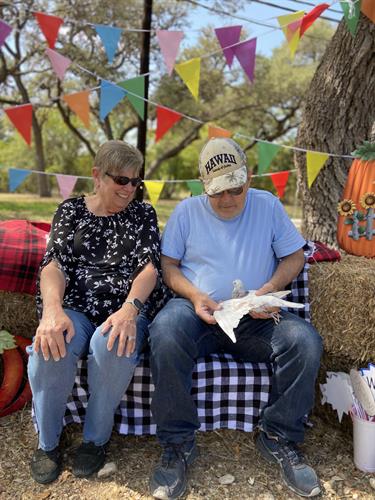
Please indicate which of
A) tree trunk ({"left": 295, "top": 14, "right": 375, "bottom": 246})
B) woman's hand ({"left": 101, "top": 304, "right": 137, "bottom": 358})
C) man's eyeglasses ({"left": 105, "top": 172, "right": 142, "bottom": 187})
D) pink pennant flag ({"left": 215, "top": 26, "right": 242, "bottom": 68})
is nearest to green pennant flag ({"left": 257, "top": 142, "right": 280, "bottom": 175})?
tree trunk ({"left": 295, "top": 14, "right": 375, "bottom": 246})

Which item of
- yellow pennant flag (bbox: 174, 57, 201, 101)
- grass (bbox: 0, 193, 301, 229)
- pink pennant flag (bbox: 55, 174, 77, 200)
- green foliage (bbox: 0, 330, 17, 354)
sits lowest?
grass (bbox: 0, 193, 301, 229)

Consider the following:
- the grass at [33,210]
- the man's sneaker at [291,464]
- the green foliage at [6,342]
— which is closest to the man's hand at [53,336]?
the green foliage at [6,342]

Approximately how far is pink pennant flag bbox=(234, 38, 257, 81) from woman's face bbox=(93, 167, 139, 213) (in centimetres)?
206

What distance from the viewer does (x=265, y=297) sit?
1.90 metres

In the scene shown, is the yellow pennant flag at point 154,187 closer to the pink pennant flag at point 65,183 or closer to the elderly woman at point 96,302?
the pink pennant flag at point 65,183

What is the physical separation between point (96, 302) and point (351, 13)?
237cm

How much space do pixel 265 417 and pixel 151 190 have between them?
7.75 feet

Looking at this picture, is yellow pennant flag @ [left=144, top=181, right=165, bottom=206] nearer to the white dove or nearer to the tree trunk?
the tree trunk

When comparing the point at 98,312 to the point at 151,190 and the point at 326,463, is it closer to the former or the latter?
the point at 326,463

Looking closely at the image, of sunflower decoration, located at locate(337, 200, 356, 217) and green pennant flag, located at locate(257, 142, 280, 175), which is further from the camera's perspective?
green pennant flag, located at locate(257, 142, 280, 175)

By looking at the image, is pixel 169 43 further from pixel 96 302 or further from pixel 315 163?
pixel 96 302

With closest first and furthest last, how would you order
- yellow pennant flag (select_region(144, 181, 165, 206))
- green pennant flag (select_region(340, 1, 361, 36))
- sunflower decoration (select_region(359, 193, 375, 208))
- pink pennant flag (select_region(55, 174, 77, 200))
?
sunflower decoration (select_region(359, 193, 375, 208)) → green pennant flag (select_region(340, 1, 361, 36)) → yellow pennant flag (select_region(144, 181, 165, 206)) → pink pennant flag (select_region(55, 174, 77, 200))

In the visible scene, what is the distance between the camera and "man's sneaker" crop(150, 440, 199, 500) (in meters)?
1.75

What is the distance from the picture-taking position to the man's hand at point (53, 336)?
69.2 inches
